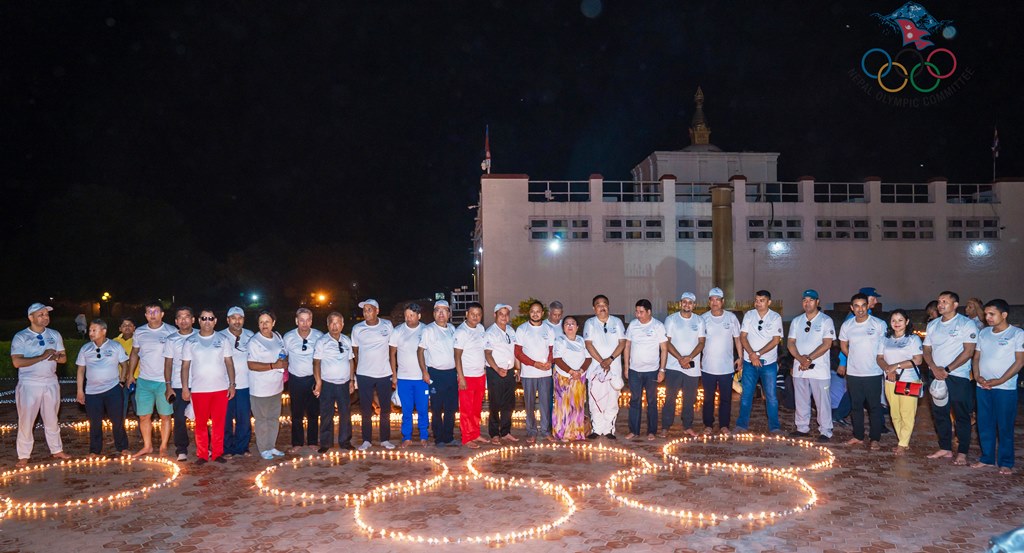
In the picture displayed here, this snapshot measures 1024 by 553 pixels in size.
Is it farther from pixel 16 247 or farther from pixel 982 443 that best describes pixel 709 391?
pixel 16 247

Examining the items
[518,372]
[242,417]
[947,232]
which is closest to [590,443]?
[518,372]

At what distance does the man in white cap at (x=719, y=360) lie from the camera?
1073 centimetres

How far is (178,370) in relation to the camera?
946 cm

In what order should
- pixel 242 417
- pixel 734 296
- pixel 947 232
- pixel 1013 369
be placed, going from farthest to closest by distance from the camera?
1. pixel 947 232
2. pixel 734 296
3. pixel 242 417
4. pixel 1013 369

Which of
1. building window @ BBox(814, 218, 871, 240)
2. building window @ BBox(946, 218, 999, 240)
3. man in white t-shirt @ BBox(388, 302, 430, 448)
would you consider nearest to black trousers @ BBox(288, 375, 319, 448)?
man in white t-shirt @ BBox(388, 302, 430, 448)

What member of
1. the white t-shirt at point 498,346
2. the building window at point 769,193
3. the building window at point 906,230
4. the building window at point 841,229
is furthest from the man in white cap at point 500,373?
the building window at point 906,230

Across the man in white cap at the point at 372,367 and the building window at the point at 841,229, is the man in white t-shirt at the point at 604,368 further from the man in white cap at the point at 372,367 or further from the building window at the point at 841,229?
the building window at the point at 841,229

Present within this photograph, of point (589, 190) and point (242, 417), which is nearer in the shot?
point (242, 417)

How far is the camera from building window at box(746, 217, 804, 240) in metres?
36.4

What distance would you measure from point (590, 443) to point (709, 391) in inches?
78.5

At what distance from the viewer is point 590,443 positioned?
10297 millimetres

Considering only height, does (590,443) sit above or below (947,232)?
below

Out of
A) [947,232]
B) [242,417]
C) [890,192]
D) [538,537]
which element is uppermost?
[890,192]

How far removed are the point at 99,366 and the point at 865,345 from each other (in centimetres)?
1005
